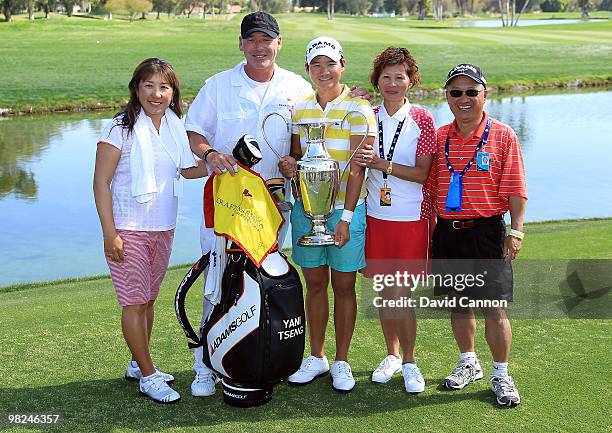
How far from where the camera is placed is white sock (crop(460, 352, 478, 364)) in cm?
424

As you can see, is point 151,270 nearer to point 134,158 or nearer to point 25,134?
point 134,158

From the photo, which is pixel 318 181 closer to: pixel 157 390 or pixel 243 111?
pixel 243 111

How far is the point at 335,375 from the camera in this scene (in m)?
4.21

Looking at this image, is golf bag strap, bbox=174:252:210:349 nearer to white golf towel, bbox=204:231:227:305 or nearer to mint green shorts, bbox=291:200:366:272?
white golf towel, bbox=204:231:227:305

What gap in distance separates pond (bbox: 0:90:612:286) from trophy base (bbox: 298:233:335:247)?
4.64 meters

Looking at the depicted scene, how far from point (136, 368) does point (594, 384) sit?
2.33 m

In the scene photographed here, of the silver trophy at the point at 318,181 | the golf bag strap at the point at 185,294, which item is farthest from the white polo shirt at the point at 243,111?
the golf bag strap at the point at 185,294

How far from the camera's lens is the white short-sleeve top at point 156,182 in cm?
401

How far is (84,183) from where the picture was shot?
45.0ft

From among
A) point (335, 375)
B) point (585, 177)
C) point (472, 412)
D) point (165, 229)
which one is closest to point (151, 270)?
point (165, 229)

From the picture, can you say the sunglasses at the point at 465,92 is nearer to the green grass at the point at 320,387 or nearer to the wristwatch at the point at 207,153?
the wristwatch at the point at 207,153

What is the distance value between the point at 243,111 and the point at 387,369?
1.54 m

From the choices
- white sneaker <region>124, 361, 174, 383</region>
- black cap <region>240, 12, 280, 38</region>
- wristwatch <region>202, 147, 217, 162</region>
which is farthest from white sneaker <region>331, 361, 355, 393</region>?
black cap <region>240, 12, 280, 38</region>

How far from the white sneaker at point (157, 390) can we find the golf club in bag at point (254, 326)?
0.25m
